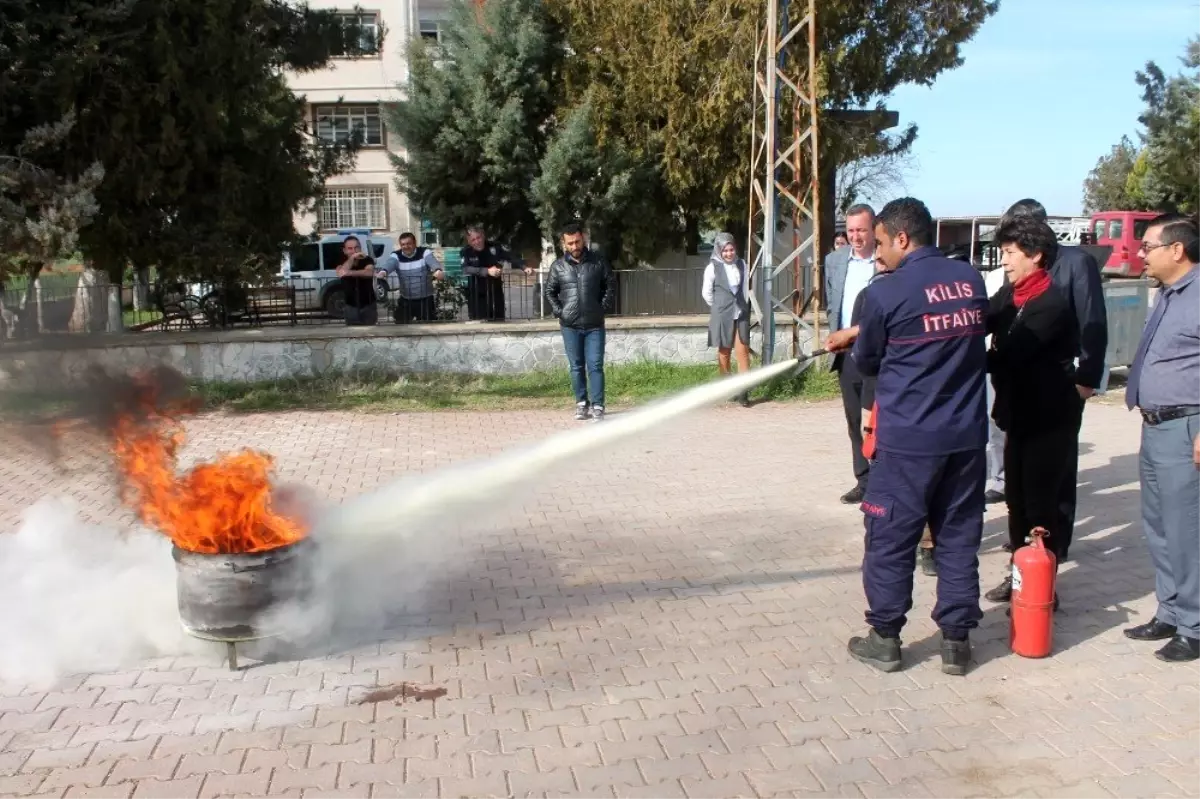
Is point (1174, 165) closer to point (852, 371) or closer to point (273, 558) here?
point (852, 371)

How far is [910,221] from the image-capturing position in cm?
435

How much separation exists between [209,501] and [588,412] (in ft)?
22.5

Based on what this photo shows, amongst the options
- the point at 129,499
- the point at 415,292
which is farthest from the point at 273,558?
the point at 415,292

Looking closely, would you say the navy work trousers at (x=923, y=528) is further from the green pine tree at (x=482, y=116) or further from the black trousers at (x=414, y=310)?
the green pine tree at (x=482, y=116)

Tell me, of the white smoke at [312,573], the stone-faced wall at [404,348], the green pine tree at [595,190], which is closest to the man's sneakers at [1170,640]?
the white smoke at [312,573]

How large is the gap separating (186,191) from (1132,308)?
12.3 metres

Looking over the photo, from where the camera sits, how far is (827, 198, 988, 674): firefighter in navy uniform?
4203 mm

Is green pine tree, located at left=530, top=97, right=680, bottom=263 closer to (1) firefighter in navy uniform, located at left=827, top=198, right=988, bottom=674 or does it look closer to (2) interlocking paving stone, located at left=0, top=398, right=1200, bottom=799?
(2) interlocking paving stone, located at left=0, top=398, right=1200, bottom=799

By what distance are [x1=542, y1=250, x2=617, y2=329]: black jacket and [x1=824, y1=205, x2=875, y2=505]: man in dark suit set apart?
3.70 metres

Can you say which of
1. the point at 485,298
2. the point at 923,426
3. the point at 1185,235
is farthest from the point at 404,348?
the point at 1185,235

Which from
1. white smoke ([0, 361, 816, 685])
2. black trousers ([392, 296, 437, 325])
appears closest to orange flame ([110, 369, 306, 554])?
white smoke ([0, 361, 816, 685])

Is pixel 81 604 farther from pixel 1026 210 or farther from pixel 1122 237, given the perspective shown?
pixel 1122 237

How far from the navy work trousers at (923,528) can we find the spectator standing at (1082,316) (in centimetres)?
129

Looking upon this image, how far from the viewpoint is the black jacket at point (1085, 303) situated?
5316 mm
